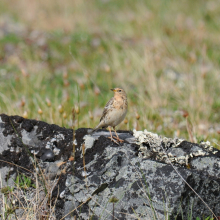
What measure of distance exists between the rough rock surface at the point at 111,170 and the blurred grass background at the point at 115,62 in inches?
38.5

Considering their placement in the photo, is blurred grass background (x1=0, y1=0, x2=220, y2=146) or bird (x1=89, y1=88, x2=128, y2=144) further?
blurred grass background (x1=0, y1=0, x2=220, y2=146)

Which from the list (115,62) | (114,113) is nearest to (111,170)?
(114,113)

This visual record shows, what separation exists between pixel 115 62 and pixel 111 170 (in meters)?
7.41

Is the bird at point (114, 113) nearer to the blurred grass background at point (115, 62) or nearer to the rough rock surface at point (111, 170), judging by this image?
the blurred grass background at point (115, 62)

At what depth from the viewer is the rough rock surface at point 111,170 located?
3154 millimetres

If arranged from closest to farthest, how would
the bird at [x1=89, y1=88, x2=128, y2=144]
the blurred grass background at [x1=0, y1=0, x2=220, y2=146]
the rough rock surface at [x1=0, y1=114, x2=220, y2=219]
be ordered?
the rough rock surface at [x1=0, y1=114, x2=220, y2=219], the bird at [x1=89, y1=88, x2=128, y2=144], the blurred grass background at [x1=0, y1=0, x2=220, y2=146]

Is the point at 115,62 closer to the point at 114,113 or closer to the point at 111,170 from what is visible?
the point at 114,113

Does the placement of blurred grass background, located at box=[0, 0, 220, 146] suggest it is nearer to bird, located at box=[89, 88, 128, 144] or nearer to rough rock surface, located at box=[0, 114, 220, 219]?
bird, located at box=[89, 88, 128, 144]

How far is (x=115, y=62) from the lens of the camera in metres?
10.5

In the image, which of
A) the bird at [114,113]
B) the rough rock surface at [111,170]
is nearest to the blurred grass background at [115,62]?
the bird at [114,113]

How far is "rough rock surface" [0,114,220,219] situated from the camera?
3154 mm

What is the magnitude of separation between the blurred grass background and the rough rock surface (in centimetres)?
98

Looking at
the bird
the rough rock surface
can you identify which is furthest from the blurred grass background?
the rough rock surface

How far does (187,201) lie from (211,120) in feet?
14.3
